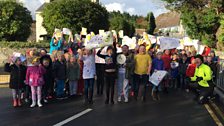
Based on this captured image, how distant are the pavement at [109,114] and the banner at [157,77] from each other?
2.01 ft

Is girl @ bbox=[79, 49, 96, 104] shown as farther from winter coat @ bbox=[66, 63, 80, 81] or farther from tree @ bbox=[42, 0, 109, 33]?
tree @ bbox=[42, 0, 109, 33]

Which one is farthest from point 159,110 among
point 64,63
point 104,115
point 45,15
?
point 45,15

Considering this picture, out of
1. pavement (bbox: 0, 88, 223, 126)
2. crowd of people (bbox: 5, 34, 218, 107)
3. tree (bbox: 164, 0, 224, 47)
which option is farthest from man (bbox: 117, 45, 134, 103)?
tree (bbox: 164, 0, 224, 47)

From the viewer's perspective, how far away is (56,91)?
1322cm

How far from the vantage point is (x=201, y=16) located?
1391 inches

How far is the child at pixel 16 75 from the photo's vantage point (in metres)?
11.4

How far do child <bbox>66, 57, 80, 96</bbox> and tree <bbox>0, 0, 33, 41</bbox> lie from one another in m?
24.9

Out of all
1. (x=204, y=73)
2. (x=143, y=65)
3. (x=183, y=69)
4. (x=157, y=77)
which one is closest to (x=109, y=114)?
(x=143, y=65)

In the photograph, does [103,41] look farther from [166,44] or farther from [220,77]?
[220,77]

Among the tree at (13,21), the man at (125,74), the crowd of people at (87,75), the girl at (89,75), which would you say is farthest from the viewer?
the tree at (13,21)

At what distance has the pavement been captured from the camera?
9.20m

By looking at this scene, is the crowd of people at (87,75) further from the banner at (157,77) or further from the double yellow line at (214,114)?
the double yellow line at (214,114)

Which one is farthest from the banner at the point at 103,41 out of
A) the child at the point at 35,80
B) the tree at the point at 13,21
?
the tree at the point at 13,21

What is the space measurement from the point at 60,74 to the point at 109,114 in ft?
10.9
